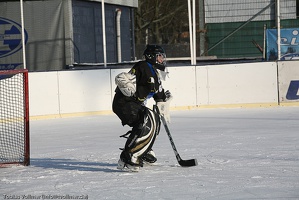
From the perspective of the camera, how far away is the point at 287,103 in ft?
46.6

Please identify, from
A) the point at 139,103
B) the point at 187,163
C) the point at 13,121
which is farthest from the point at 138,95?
the point at 13,121

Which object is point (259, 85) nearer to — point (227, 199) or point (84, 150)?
point (84, 150)

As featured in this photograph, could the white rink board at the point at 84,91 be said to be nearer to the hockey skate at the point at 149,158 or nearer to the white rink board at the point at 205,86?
the white rink board at the point at 205,86

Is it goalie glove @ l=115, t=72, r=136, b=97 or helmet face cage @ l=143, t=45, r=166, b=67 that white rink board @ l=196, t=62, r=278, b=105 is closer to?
helmet face cage @ l=143, t=45, r=166, b=67

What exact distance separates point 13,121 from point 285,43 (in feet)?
23.6

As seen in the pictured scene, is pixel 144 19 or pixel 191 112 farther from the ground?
pixel 144 19

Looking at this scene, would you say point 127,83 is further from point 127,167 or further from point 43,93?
point 43,93

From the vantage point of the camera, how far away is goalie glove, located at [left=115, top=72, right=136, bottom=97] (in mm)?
6820

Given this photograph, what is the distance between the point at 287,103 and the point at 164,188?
8681mm

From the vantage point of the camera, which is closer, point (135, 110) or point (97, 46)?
point (135, 110)

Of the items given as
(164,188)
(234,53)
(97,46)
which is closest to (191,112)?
(97,46)

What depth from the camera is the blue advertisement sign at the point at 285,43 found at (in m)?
15.2

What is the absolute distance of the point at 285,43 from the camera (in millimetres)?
15398

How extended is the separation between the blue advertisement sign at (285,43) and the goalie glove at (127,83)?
873cm
